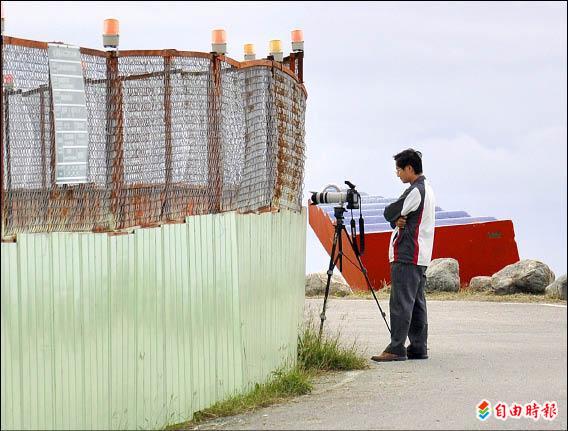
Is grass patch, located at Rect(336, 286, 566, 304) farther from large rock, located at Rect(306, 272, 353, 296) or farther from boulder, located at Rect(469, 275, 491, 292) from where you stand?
large rock, located at Rect(306, 272, 353, 296)

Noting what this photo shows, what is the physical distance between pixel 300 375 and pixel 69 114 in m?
3.87

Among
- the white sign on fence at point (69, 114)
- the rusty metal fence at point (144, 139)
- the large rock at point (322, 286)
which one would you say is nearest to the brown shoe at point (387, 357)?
the rusty metal fence at point (144, 139)

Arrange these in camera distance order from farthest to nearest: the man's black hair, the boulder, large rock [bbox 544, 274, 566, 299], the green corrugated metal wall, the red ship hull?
the red ship hull, the boulder, large rock [bbox 544, 274, 566, 299], the man's black hair, the green corrugated metal wall

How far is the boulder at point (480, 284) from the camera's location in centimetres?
2203

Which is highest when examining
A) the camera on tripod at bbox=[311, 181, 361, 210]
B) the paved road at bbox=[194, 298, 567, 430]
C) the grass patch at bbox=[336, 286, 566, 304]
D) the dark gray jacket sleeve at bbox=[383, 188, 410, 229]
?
the camera on tripod at bbox=[311, 181, 361, 210]

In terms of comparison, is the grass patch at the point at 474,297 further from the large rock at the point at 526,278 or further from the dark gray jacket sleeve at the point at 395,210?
the dark gray jacket sleeve at the point at 395,210

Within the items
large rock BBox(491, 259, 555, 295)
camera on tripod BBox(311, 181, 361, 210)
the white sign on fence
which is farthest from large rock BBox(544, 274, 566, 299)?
the white sign on fence

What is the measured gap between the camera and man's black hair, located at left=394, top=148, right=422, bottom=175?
13.7 metres

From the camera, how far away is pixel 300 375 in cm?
1178

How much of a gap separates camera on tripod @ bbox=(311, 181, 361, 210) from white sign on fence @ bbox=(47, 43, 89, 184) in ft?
16.3

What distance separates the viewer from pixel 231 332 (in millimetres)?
10742

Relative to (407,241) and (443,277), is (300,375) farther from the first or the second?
(443,277)

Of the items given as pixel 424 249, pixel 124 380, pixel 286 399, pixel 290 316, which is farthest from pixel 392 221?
pixel 124 380

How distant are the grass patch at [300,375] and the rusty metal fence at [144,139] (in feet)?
5.24
